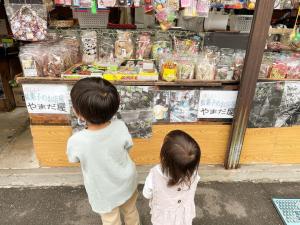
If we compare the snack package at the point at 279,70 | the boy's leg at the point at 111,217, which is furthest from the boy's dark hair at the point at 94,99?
the snack package at the point at 279,70

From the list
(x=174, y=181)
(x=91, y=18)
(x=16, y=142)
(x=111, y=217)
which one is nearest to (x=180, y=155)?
(x=174, y=181)

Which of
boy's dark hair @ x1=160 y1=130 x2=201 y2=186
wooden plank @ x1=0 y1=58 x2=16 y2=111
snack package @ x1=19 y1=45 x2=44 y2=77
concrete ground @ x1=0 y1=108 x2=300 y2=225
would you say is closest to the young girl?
boy's dark hair @ x1=160 y1=130 x2=201 y2=186

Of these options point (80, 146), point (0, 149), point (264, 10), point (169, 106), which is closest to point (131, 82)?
point (169, 106)

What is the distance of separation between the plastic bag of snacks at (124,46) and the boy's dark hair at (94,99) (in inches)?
62.0

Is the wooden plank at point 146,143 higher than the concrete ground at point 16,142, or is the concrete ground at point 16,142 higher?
the wooden plank at point 146,143

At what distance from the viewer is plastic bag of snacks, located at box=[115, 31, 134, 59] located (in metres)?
3.01

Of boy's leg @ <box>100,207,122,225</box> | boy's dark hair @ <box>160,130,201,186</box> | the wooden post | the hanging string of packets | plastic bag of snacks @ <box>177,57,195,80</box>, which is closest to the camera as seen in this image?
boy's dark hair @ <box>160,130,201,186</box>

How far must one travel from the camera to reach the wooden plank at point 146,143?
2.79 metres

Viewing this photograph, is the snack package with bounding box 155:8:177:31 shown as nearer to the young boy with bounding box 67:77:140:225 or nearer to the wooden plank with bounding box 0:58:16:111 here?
the young boy with bounding box 67:77:140:225

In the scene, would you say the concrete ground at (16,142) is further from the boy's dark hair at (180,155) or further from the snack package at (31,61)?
the boy's dark hair at (180,155)

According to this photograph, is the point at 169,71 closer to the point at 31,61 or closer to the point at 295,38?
the point at 31,61

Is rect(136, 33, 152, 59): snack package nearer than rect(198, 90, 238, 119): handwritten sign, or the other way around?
rect(198, 90, 238, 119): handwritten sign

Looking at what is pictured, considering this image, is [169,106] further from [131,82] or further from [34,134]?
[34,134]

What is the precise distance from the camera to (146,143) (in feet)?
9.50
